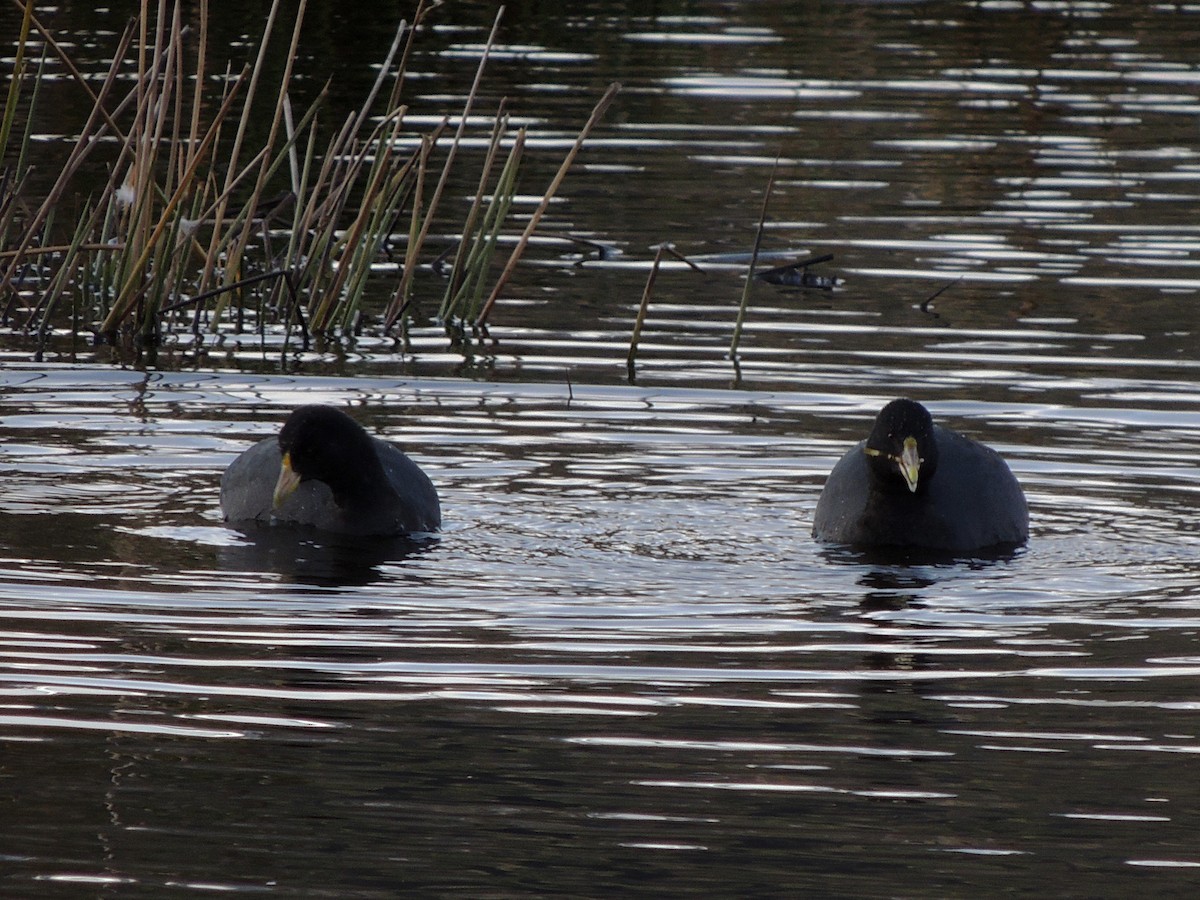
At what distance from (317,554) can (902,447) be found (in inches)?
95.6

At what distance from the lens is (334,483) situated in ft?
32.8

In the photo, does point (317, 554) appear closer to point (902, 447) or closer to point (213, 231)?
point (902, 447)

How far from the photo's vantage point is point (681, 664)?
24.9 feet

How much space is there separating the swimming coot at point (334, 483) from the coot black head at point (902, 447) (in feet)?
6.12

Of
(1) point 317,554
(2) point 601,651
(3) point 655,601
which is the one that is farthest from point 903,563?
(1) point 317,554

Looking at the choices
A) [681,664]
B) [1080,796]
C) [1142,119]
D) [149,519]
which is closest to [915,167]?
[1142,119]

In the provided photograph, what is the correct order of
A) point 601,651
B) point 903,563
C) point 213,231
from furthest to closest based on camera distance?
point 213,231, point 903,563, point 601,651

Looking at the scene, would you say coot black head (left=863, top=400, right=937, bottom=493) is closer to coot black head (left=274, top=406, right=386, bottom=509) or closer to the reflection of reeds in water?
coot black head (left=274, top=406, right=386, bottom=509)

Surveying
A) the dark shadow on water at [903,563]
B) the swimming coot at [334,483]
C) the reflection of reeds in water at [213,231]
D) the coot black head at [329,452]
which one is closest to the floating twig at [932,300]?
the reflection of reeds in water at [213,231]

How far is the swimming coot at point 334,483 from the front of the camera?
9859 mm

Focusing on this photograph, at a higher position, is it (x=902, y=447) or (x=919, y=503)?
(x=902, y=447)

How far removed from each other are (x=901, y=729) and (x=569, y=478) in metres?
3.74

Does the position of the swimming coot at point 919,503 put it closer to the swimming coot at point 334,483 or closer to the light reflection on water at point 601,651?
the light reflection on water at point 601,651

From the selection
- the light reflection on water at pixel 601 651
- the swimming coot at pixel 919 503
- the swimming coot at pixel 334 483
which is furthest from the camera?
the swimming coot at pixel 334 483
